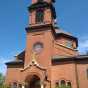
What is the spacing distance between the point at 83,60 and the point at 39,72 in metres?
6.97

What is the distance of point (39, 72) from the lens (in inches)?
1233

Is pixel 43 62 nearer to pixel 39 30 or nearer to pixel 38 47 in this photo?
pixel 38 47

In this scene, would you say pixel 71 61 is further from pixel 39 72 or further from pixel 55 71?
pixel 39 72

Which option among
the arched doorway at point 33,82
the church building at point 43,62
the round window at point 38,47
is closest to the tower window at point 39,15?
the church building at point 43,62

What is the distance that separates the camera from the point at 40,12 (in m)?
36.8

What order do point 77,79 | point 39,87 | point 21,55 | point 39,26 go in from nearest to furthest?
1. point 77,79
2. point 39,87
3. point 39,26
4. point 21,55

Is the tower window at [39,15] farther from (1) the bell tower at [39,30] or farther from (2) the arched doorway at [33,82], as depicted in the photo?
(2) the arched doorway at [33,82]

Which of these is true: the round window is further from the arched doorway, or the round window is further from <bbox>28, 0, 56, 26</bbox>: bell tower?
the arched doorway

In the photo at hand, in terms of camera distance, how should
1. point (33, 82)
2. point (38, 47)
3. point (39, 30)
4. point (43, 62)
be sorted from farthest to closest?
1. point (39, 30)
2. point (38, 47)
3. point (33, 82)
4. point (43, 62)

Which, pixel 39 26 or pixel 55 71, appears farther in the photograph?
pixel 39 26

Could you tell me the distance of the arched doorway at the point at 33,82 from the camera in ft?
106

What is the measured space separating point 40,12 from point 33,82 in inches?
485

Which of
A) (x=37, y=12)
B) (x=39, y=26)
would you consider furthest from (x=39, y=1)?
(x=39, y=26)

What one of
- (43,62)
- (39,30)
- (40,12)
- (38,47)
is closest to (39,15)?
(40,12)
